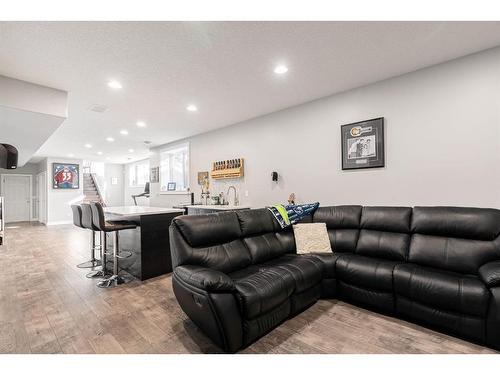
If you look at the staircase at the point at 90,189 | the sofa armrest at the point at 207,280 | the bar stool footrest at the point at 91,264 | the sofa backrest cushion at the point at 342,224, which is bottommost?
the bar stool footrest at the point at 91,264

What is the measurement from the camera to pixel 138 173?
11375 millimetres

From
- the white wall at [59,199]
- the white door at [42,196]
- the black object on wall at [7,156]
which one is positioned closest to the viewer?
the black object on wall at [7,156]

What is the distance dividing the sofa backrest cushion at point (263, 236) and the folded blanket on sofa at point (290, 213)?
0.07 m

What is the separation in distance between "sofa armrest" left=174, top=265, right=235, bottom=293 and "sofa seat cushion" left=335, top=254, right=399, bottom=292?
4.69 feet

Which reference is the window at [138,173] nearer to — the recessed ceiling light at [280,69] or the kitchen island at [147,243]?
the kitchen island at [147,243]

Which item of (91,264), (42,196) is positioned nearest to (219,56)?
(91,264)

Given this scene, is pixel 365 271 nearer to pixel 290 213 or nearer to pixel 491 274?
pixel 491 274

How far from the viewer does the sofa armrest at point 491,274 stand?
1793 mm

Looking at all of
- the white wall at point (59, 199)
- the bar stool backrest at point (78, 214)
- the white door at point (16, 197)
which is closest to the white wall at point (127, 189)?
the white wall at point (59, 199)

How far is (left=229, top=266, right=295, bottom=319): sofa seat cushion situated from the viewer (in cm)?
182

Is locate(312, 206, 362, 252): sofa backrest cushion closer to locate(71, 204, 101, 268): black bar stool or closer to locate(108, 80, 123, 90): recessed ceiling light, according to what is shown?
locate(108, 80, 123, 90): recessed ceiling light

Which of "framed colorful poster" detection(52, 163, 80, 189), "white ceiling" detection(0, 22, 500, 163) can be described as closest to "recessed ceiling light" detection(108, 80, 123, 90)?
"white ceiling" detection(0, 22, 500, 163)

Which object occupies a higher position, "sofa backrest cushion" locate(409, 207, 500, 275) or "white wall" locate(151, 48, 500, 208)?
"white wall" locate(151, 48, 500, 208)

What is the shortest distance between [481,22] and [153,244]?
4452mm
